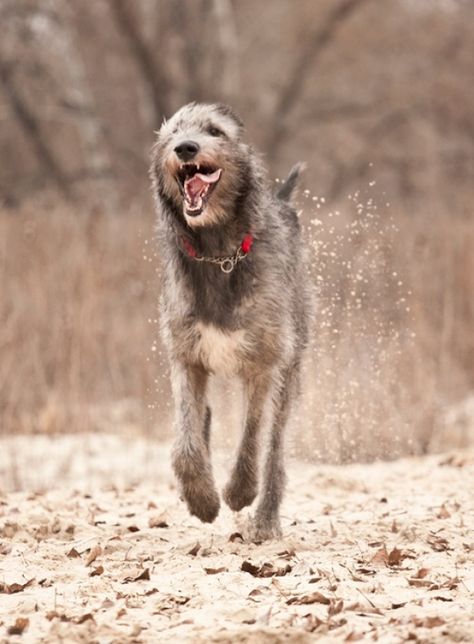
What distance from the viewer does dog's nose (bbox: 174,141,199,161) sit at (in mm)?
4746

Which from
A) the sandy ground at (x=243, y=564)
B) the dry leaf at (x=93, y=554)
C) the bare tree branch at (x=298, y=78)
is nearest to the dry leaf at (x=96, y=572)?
the sandy ground at (x=243, y=564)

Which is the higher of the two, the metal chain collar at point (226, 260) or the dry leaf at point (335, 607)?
the metal chain collar at point (226, 260)

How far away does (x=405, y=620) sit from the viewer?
358cm

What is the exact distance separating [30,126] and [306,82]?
22.2 ft

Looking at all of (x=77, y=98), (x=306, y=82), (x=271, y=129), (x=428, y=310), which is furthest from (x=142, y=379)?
(x=306, y=82)

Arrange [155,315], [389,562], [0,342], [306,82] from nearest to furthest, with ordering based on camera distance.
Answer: [389,562] → [0,342] → [155,315] → [306,82]

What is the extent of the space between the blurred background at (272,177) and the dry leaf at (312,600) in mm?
2665

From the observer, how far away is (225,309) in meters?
5.07

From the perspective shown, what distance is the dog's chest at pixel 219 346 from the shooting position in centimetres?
504

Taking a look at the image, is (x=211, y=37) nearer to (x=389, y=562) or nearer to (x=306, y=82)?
(x=306, y=82)

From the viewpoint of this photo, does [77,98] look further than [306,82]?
No

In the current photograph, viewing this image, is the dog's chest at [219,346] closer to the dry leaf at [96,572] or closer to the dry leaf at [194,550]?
the dry leaf at [194,550]

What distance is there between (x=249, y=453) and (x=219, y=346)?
549 millimetres

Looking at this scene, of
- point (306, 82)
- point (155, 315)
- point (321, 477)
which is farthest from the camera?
point (306, 82)
